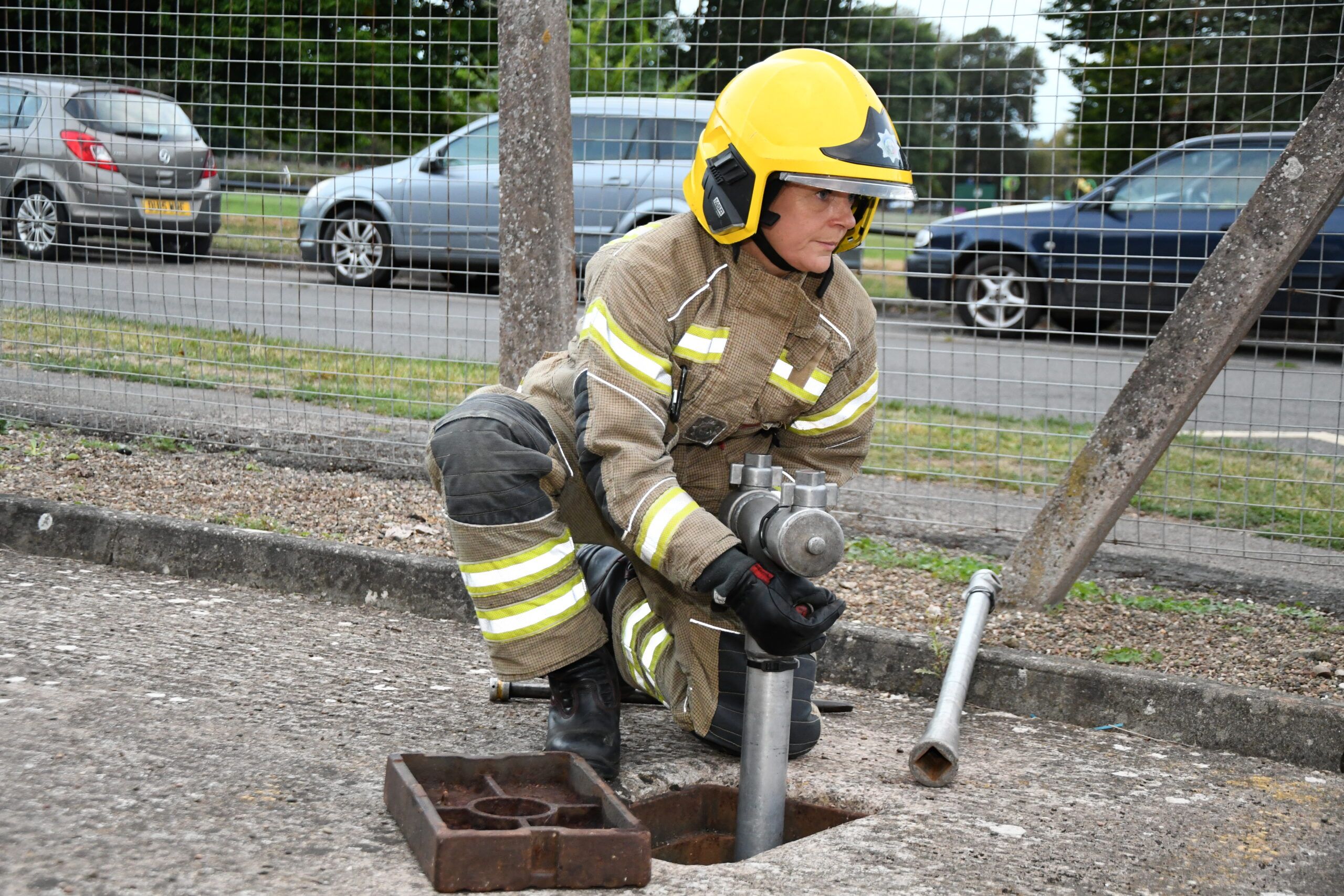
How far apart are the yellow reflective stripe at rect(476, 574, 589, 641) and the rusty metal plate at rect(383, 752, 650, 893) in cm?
29

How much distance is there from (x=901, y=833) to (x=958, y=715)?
1.66 feet

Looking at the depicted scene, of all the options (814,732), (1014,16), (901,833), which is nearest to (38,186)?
(1014,16)

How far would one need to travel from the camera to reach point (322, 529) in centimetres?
453

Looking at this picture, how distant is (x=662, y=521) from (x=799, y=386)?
1.68 ft

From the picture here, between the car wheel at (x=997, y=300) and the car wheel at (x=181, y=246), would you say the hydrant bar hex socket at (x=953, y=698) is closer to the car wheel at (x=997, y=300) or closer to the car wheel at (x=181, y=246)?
the car wheel at (x=997, y=300)

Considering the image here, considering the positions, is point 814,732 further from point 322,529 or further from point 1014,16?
point 1014,16

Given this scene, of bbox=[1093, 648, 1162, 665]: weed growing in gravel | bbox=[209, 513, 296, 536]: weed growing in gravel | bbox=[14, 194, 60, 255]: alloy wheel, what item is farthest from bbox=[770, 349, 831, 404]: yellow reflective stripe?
bbox=[14, 194, 60, 255]: alloy wheel

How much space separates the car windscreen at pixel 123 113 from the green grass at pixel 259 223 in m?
0.50

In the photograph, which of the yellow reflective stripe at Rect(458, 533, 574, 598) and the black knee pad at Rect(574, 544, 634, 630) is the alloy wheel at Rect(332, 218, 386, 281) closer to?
the black knee pad at Rect(574, 544, 634, 630)

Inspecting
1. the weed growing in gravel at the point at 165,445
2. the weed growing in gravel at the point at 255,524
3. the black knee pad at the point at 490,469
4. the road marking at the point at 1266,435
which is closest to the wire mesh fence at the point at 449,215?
the weed growing in gravel at the point at 165,445

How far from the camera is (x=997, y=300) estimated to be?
208 inches

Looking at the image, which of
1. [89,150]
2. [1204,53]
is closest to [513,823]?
[89,150]

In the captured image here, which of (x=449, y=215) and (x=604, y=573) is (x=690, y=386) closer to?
(x=604, y=573)

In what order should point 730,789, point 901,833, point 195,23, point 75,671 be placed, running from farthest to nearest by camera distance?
1. point 195,23
2. point 75,671
3. point 730,789
4. point 901,833
